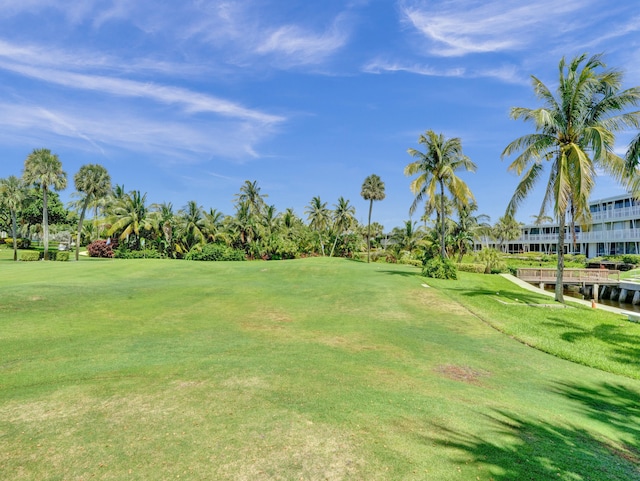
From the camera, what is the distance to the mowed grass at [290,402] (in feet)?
16.2

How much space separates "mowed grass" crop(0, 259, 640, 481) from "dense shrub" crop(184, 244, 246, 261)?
3931 cm

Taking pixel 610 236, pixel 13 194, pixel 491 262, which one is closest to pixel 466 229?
pixel 491 262

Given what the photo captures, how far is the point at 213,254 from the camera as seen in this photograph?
55.6m

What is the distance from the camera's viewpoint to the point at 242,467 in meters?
4.70

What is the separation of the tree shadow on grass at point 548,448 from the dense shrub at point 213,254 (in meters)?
52.4

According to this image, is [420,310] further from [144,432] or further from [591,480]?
[144,432]

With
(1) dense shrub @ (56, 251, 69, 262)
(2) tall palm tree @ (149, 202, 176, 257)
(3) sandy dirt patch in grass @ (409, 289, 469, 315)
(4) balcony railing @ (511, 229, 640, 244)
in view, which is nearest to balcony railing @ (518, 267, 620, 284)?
(3) sandy dirt patch in grass @ (409, 289, 469, 315)

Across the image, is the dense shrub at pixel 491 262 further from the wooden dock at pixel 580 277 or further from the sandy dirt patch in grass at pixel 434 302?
the sandy dirt patch in grass at pixel 434 302

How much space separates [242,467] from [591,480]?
197 inches

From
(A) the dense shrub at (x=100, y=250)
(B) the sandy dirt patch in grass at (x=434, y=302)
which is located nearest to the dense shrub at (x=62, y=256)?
(A) the dense shrub at (x=100, y=250)

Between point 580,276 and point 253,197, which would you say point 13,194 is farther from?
point 580,276

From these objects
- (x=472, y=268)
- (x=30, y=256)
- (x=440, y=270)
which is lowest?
(x=30, y=256)

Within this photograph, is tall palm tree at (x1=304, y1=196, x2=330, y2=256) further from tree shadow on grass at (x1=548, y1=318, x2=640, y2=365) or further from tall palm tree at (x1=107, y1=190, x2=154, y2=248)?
tree shadow on grass at (x1=548, y1=318, x2=640, y2=365)

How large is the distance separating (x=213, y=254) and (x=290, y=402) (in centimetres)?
5125
